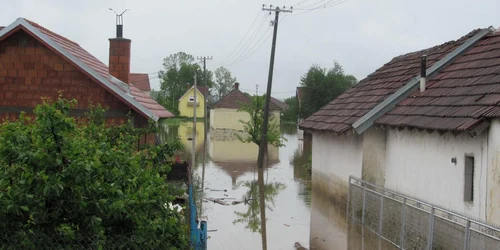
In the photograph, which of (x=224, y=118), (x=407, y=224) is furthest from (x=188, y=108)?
(x=407, y=224)

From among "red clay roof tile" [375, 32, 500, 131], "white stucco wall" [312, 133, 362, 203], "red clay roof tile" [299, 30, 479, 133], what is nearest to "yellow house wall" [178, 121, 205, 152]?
"white stucco wall" [312, 133, 362, 203]

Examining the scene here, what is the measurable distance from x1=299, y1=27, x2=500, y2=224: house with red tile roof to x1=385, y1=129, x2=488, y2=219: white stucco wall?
0.06ft

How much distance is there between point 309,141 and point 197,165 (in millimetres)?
20304

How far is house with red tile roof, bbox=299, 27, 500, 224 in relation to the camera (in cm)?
1147

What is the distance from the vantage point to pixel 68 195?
6816 mm

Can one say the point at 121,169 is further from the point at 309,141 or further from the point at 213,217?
the point at 309,141

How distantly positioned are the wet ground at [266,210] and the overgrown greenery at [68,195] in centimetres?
669

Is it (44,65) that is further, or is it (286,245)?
(44,65)

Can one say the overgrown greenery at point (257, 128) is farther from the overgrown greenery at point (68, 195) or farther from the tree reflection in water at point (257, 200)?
the overgrown greenery at point (68, 195)

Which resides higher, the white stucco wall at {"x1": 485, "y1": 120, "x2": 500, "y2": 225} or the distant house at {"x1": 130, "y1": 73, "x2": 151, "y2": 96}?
the distant house at {"x1": 130, "y1": 73, "x2": 151, "y2": 96}

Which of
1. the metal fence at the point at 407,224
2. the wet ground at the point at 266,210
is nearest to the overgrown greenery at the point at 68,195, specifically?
the metal fence at the point at 407,224

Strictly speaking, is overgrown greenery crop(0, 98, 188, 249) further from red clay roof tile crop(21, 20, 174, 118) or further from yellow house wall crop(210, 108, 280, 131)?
yellow house wall crop(210, 108, 280, 131)

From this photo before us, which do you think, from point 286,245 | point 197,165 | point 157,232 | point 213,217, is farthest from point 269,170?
point 157,232

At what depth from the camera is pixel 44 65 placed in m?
15.6
